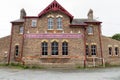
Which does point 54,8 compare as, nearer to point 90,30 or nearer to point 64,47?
point 64,47

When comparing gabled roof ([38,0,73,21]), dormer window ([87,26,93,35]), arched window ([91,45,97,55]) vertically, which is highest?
gabled roof ([38,0,73,21])

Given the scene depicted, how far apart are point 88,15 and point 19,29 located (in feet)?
43.9

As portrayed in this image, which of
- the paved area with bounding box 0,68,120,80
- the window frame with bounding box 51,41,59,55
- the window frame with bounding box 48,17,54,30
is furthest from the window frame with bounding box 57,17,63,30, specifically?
the paved area with bounding box 0,68,120,80

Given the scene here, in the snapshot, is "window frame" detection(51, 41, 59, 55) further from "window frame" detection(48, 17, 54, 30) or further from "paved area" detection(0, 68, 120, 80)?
"paved area" detection(0, 68, 120, 80)

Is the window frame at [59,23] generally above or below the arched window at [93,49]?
above

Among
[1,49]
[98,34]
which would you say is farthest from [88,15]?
[1,49]

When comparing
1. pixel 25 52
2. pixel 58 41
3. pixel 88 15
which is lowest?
pixel 25 52

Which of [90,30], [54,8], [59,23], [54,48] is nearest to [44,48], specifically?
[54,48]

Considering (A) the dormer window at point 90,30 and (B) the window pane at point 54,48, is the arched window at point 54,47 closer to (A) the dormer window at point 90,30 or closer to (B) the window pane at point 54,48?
(B) the window pane at point 54,48

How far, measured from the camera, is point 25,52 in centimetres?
2808

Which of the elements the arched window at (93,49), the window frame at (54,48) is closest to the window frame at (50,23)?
the window frame at (54,48)

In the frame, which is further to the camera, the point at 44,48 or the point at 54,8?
the point at 54,8

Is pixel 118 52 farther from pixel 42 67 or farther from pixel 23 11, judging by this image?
pixel 23 11

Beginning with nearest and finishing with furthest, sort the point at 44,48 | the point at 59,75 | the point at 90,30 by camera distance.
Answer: the point at 59,75
the point at 44,48
the point at 90,30
